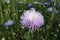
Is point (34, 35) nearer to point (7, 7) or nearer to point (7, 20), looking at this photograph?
point (7, 20)

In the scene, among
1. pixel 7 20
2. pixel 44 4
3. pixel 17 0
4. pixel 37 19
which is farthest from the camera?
pixel 17 0

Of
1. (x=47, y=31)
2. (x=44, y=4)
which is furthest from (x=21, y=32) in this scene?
(x=44, y=4)

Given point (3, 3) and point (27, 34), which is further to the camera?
point (3, 3)

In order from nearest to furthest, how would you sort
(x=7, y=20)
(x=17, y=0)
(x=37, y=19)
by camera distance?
(x=37, y=19)
(x=7, y=20)
(x=17, y=0)

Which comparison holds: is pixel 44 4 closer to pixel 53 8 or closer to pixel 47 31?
pixel 53 8

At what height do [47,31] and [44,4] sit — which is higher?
[44,4]

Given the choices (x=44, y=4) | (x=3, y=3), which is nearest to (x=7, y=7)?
(x=3, y=3)
